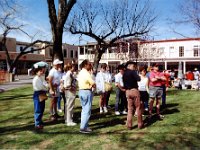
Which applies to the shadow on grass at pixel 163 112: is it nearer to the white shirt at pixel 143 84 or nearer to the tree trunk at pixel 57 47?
the white shirt at pixel 143 84

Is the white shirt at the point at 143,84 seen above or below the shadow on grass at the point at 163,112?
above

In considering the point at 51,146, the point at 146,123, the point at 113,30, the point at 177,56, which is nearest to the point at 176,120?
the point at 146,123

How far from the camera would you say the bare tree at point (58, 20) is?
1208 centimetres

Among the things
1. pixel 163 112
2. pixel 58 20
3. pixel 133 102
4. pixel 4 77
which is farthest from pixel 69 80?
pixel 4 77

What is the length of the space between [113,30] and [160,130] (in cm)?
1505

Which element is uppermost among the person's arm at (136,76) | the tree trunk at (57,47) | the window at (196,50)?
the window at (196,50)

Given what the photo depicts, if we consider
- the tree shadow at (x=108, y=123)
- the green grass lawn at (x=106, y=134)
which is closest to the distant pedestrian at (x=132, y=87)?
the green grass lawn at (x=106, y=134)

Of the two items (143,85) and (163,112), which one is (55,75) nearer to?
(143,85)

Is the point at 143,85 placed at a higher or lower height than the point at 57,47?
lower

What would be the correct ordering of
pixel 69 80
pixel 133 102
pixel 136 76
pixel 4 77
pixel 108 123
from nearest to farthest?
1. pixel 136 76
2. pixel 133 102
3. pixel 69 80
4. pixel 108 123
5. pixel 4 77

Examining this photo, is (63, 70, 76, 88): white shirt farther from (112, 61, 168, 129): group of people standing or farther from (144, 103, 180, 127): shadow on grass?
(144, 103, 180, 127): shadow on grass

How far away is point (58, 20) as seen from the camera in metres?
12.3

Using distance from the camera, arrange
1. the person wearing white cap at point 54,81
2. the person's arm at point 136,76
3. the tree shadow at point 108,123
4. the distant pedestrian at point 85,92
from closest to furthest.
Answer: the distant pedestrian at point 85,92, the person's arm at point 136,76, the tree shadow at point 108,123, the person wearing white cap at point 54,81

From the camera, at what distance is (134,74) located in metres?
7.45
